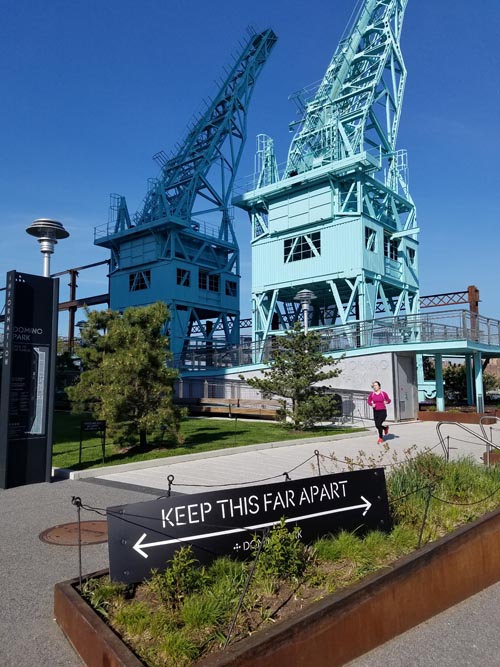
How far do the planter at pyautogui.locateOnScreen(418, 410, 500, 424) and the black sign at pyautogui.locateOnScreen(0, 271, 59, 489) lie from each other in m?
15.7

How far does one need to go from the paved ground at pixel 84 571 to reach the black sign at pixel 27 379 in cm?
50

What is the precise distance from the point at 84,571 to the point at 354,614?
9.16ft

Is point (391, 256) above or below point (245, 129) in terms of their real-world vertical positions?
below

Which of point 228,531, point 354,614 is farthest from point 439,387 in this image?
point 354,614

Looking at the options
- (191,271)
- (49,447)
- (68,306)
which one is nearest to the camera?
(49,447)

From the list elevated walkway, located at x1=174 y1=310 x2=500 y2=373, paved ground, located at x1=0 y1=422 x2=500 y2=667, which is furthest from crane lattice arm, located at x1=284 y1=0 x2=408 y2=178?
paved ground, located at x1=0 y1=422 x2=500 y2=667

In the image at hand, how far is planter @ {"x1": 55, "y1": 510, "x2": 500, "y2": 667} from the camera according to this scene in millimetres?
3242

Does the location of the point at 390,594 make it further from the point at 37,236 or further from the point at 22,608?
the point at 37,236

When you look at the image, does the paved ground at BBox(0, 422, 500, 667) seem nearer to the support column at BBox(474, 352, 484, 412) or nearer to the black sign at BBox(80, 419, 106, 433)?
the black sign at BBox(80, 419, 106, 433)

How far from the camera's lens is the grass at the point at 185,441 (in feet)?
41.1

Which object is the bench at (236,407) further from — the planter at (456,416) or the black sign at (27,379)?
the black sign at (27,379)

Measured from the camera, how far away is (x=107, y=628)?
3.42m

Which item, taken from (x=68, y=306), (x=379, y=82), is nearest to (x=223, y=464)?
(x=379, y=82)

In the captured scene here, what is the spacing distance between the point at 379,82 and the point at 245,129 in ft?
52.1
